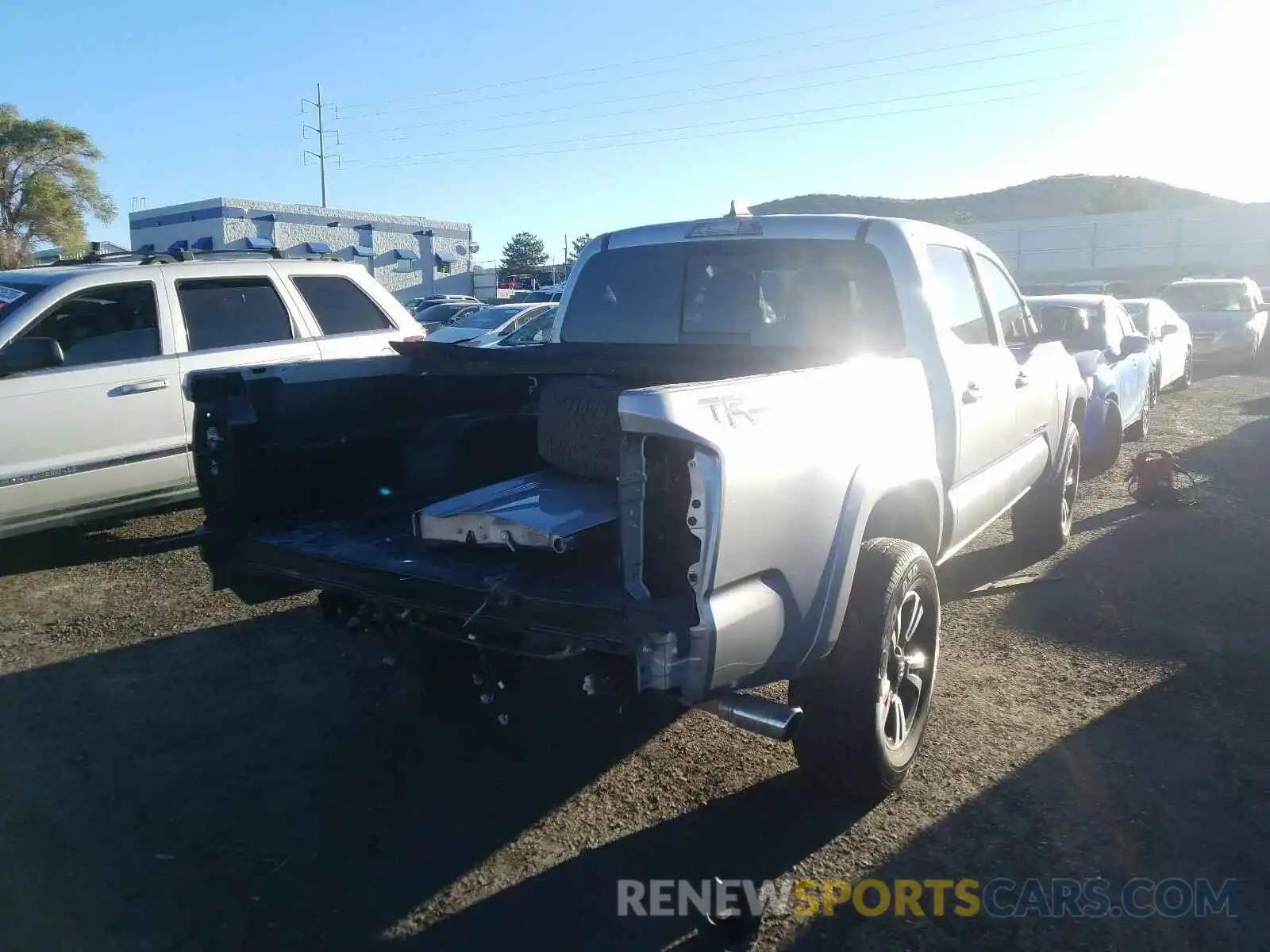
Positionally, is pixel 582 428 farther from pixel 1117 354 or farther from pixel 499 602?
pixel 1117 354

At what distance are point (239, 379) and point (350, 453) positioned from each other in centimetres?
54

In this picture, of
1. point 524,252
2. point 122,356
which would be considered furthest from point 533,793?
point 524,252

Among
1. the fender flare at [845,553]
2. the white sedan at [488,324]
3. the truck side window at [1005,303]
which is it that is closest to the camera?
the fender flare at [845,553]

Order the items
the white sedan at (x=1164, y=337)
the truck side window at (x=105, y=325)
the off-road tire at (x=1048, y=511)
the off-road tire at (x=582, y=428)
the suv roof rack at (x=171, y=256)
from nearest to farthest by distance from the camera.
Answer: the off-road tire at (x=582, y=428) < the off-road tire at (x=1048, y=511) < the truck side window at (x=105, y=325) < the suv roof rack at (x=171, y=256) < the white sedan at (x=1164, y=337)

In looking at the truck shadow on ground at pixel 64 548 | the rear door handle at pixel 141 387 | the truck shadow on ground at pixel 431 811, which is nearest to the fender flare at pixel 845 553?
the truck shadow on ground at pixel 431 811

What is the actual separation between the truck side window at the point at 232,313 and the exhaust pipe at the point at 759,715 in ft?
18.6

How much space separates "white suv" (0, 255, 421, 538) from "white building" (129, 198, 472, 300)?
32.5 metres

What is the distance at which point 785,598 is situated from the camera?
2906mm

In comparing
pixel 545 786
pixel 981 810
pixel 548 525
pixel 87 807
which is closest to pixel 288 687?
pixel 87 807

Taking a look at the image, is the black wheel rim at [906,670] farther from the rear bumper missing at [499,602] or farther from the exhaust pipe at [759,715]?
the rear bumper missing at [499,602]

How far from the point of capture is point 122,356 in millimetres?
6758

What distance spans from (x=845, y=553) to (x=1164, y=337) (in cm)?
1263

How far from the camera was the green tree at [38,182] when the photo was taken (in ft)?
117

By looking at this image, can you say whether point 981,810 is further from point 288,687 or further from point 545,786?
point 288,687
